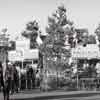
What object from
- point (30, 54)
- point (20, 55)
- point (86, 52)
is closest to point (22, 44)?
point (30, 54)

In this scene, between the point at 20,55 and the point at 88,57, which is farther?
the point at 88,57

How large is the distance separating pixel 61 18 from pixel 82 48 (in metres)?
11.6

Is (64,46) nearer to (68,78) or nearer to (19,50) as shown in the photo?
(68,78)

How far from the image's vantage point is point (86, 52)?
97.3ft

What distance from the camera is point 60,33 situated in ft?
133

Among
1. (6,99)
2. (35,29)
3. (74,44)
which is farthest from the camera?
(35,29)

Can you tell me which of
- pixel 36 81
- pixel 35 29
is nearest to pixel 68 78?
pixel 36 81

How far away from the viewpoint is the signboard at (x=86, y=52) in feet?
96.4

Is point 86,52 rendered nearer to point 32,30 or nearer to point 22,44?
point 22,44

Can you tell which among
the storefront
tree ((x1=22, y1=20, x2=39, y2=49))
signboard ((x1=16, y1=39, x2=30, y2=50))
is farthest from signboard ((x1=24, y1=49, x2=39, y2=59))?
tree ((x1=22, y1=20, x2=39, y2=49))

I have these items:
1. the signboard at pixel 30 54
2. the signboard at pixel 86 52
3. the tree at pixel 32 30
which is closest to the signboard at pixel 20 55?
the signboard at pixel 30 54

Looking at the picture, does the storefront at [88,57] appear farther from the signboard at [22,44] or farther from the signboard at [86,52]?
the signboard at [22,44]

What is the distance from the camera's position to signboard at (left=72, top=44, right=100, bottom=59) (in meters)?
29.4

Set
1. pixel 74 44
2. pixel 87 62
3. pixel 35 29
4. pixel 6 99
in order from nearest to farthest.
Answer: pixel 6 99 → pixel 87 62 → pixel 74 44 → pixel 35 29
